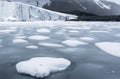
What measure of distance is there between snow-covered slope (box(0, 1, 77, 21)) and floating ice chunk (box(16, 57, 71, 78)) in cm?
2137

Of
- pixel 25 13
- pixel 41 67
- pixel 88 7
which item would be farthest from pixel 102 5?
pixel 41 67

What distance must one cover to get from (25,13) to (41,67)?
1007 inches

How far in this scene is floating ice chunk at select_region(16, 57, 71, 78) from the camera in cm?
214

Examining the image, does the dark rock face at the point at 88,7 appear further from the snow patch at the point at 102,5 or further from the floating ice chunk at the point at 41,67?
the floating ice chunk at the point at 41,67

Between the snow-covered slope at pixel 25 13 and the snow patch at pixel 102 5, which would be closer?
the snow-covered slope at pixel 25 13

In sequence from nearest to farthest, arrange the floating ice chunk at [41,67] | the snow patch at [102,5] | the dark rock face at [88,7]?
the floating ice chunk at [41,67]
the dark rock face at [88,7]
the snow patch at [102,5]

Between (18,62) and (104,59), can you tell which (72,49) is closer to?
(104,59)

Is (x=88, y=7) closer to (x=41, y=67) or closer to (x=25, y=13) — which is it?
(x=25, y=13)

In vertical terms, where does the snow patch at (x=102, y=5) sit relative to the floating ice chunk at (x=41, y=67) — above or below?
above

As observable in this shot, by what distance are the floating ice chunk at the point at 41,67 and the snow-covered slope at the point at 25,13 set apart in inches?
841

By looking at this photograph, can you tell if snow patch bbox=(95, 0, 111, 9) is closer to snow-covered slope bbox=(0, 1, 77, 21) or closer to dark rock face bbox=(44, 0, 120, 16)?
dark rock face bbox=(44, 0, 120, 16)

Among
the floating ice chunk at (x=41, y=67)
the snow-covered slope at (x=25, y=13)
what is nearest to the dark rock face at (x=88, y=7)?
the snow-covered slope at (x=25, y=13)

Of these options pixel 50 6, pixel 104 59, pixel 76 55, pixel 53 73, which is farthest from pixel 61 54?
pixel 50 6

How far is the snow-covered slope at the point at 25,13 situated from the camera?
2514 centimetres
